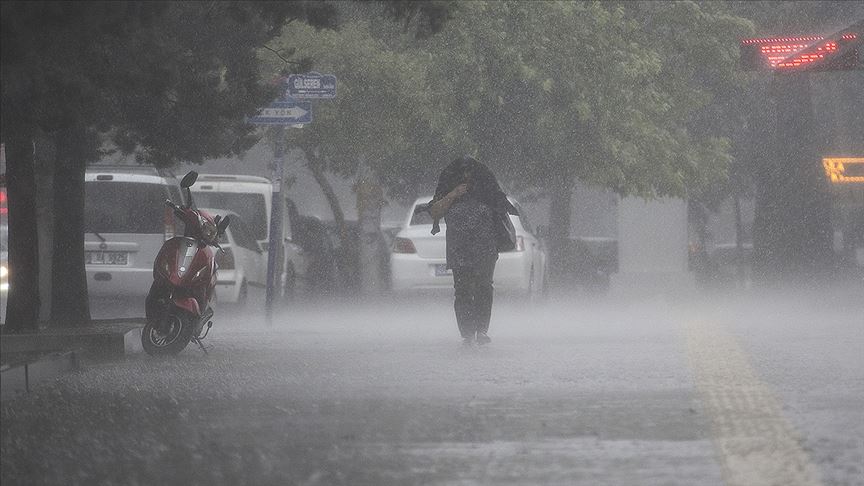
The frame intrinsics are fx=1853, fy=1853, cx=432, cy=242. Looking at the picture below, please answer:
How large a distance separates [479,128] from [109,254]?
12.4m

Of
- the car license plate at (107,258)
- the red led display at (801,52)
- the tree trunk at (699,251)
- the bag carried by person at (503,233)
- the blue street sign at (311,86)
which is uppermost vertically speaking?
the red led display at (801,52)

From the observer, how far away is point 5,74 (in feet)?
38.3

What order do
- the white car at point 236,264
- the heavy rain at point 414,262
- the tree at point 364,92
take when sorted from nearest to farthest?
1. the heavy rain at point 414,262
2. the white car at point 236,264
3. the tree at point 364,92

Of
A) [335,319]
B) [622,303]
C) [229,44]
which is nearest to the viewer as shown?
[229,44]

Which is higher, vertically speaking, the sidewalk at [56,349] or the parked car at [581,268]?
the sidewalk at [56,349]

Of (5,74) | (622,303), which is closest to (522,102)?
(622,303)

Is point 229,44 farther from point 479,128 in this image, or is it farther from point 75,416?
point 479,128

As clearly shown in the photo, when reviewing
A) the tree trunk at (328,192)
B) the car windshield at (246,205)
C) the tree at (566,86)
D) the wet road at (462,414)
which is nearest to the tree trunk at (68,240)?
the wet road at (462,414)

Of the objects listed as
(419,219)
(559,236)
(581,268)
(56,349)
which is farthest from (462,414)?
(559,236)

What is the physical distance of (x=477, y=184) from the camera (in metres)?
16.2

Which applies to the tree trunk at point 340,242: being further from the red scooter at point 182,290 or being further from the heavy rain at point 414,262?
the red scooter at point 182,290

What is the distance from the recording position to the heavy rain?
8750mm

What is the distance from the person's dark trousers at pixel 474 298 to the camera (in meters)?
16.0

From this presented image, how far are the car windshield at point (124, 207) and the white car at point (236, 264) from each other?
0.81 m
